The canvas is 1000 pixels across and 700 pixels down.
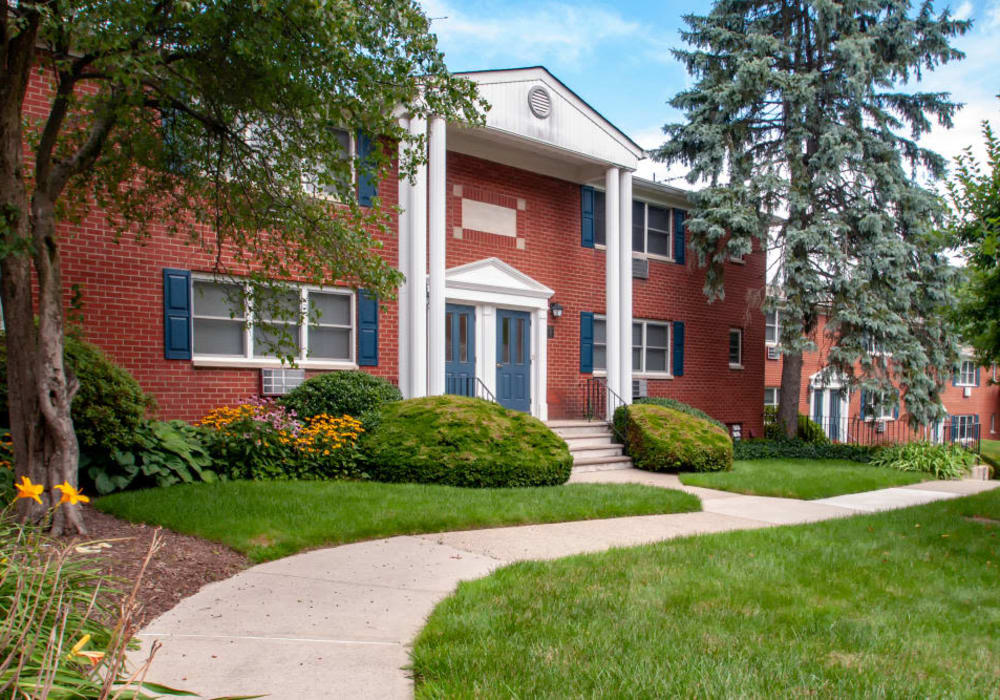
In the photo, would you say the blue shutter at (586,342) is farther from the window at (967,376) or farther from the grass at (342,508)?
the window at (967,376)

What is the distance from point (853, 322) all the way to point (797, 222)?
2.51 m

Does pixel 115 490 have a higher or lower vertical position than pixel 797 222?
lower

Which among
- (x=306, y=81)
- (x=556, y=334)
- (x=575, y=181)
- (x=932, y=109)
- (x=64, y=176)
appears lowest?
(x=556, y=334)

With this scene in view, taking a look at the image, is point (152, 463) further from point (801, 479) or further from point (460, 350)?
point (801, 479)

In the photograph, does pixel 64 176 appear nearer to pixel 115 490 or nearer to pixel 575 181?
pixel 115 490

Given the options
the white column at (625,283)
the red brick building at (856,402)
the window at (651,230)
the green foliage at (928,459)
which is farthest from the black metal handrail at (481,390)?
the green foliage at (928,459)

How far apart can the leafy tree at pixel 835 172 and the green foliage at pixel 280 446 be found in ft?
33.3

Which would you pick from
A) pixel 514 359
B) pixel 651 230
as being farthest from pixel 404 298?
pixel 651 230

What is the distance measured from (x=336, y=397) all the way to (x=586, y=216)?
7.75 meters

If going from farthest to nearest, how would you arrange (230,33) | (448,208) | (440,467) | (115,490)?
(448,208), (440,467), (115,490), (230,33)

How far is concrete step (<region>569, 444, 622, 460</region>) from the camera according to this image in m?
12.9

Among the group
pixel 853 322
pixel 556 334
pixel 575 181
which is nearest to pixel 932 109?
pixel 853 322

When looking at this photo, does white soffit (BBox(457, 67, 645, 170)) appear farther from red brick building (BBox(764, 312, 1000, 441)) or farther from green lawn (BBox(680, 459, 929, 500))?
green lawn (BBox(680, 459, 929, 500))

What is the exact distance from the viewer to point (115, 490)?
810 cm
